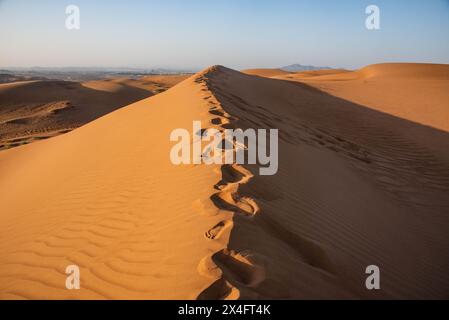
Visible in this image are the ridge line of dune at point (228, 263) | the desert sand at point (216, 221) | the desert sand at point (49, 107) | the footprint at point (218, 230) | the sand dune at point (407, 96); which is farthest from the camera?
the desert sand at point (49, 107)

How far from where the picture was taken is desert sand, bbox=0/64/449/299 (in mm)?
2299

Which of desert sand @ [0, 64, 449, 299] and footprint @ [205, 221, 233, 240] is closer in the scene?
desert sand @ [0, 64, 449, 299]

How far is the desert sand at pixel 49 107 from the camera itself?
598 inches

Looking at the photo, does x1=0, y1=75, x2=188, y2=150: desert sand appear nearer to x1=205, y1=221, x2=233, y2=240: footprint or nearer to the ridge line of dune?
the ridge line of dune

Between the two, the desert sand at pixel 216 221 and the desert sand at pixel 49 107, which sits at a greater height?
the desert sand at pixel 49 107

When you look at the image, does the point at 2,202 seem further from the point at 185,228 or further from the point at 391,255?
the point at 391,255

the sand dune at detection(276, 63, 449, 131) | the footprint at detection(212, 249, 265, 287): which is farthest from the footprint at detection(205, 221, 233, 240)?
the sand dune at detection(276, 63, 449, 131)

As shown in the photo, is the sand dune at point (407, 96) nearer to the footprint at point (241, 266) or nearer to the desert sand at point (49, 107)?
the footprint at point (241, 266)

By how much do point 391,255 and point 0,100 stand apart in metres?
24.3

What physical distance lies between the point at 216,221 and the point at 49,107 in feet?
68.1

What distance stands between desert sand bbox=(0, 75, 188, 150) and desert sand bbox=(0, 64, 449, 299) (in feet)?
28.6

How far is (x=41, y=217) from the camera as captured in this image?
411 cm

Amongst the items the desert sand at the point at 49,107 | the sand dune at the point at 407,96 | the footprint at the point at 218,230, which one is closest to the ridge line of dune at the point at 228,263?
the footprint at the point at 218,230

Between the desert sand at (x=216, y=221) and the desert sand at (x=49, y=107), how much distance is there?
8731 millimetres
